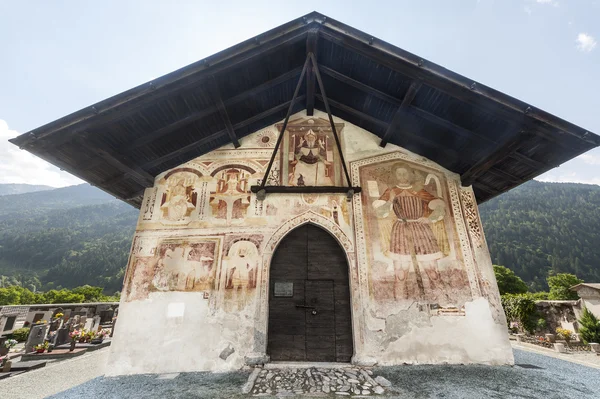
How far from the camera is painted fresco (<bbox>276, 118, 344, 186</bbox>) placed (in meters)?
6.96

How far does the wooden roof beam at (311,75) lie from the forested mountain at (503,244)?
60744mm

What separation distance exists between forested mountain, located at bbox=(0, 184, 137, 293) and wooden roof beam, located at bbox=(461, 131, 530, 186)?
6334 centimetres

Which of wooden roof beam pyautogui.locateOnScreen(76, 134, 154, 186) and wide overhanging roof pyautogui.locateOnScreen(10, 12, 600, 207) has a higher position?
wide overhanging roof pyautogui.locateOnScreen(10, 12, 600, 207)

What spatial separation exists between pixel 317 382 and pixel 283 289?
1985mm

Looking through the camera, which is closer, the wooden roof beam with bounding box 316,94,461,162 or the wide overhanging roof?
the wide overhanging roof

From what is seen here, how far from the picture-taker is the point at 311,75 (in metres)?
6.59

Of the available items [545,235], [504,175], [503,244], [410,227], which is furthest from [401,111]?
[545,235]

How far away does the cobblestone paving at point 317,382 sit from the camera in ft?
13.4

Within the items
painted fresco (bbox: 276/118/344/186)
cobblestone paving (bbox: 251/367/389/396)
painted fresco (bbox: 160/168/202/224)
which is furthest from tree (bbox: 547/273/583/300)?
painted fresco (bbox: 160/168/202/224)

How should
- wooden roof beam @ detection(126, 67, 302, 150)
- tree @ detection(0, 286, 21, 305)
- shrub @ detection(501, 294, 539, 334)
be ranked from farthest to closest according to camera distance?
tree @ detection(0, 286, 21, 305)
shrub @ detection(501, 294, 539, 334)
wooden roof beam @ detection(126, 67, 302, 150)

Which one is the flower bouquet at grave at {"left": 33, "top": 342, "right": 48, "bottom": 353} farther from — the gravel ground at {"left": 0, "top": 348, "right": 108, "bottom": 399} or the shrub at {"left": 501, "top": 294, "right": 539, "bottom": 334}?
the shrub at {"left": 501, "top": 294, "right": 539, "bottom": 334}

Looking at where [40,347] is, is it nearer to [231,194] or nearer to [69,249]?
[231,194]

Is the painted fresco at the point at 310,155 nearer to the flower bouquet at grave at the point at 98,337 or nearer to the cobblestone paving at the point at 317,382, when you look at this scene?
the cobblestone paving at the point at 317,382

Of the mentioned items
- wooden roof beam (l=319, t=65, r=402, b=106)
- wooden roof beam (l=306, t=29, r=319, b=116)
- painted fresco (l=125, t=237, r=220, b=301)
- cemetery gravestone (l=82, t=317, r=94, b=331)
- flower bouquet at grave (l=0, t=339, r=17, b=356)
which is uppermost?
wooden roof beam (l=306, t=29, r=319, b=116)
